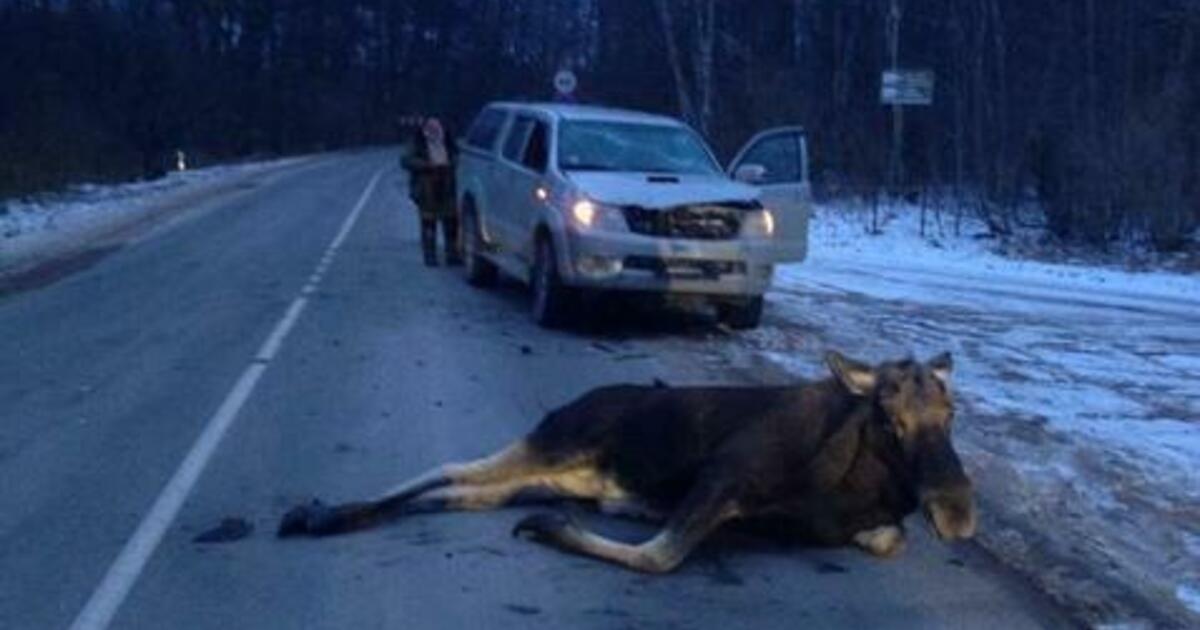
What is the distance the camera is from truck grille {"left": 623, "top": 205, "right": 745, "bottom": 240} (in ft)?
50.4

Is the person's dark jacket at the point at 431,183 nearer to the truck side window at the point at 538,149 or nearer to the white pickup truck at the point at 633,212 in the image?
the white pickup truck at the point at 633,212

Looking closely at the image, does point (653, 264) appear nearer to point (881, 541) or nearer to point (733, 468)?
point (881, 541)

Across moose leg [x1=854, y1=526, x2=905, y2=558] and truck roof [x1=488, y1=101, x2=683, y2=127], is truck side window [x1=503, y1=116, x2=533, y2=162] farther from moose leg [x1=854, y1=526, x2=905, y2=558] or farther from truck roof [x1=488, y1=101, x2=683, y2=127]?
moose leg [x1=854, y1=526, x2=905, y2=558]

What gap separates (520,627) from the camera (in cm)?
669

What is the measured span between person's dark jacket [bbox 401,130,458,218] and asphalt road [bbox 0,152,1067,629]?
9.13 ft

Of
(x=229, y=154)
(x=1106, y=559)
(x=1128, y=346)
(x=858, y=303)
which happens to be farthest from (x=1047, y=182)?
(x=229, y=154)

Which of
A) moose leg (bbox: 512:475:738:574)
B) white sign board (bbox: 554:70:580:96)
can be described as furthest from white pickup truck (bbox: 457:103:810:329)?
white sign board (bbox: 554:70:580:96)

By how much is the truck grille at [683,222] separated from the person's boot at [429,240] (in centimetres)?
712

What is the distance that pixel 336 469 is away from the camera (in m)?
9.39

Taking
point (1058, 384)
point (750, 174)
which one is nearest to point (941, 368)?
point (1058, 384)

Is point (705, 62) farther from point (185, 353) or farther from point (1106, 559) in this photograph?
point (1106, 559)

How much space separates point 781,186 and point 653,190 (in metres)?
2.00

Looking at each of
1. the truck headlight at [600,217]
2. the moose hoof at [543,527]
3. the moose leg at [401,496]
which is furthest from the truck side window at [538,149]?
the moose hoof at [543,527]

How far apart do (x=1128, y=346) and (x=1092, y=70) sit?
21.7m
